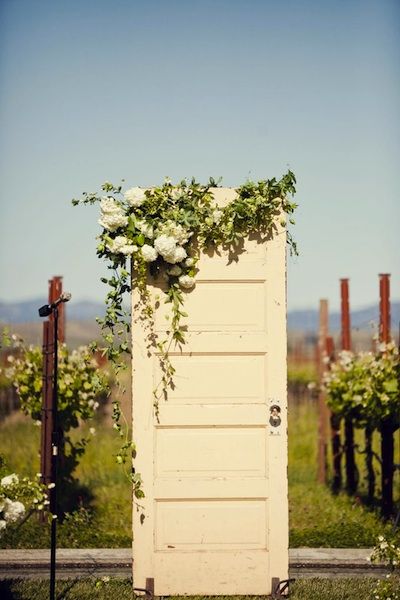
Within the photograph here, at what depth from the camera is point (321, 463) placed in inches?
362

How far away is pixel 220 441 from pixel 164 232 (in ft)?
4.78

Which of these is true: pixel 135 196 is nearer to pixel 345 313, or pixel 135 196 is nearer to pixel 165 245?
pixel 165 245

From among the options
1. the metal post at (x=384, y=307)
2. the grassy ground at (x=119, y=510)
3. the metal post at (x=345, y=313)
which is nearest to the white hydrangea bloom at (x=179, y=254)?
the grassy ground at (x=119, y=510)

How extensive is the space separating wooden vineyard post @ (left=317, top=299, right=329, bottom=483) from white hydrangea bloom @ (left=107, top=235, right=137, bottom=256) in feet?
14.1

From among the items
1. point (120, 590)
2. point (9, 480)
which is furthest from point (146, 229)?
point (120, 590)

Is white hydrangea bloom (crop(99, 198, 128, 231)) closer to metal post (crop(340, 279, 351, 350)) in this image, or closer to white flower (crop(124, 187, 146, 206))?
white flower (crop(124, 187, 146, 206))

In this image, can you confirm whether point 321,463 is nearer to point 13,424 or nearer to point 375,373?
point 375,373

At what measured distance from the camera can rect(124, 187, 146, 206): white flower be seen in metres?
5.40

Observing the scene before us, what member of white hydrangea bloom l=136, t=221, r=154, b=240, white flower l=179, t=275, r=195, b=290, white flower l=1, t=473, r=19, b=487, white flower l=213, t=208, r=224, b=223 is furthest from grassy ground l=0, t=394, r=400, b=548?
white flower l=213, t=208, r=224, b=223

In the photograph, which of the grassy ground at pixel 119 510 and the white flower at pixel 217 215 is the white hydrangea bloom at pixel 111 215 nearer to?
the white flower at pixel 217 215

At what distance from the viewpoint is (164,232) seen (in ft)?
17.6

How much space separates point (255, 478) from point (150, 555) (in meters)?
0.87

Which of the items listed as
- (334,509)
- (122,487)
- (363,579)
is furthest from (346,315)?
(363,579)

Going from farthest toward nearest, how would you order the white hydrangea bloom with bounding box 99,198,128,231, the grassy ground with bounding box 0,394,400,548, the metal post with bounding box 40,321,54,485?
the metal post with bounding box 40,321,54,485
the grassy ground with bounding box 0,394,400,548
the white hydrangea bloom with bounding box 99,198,128,231
